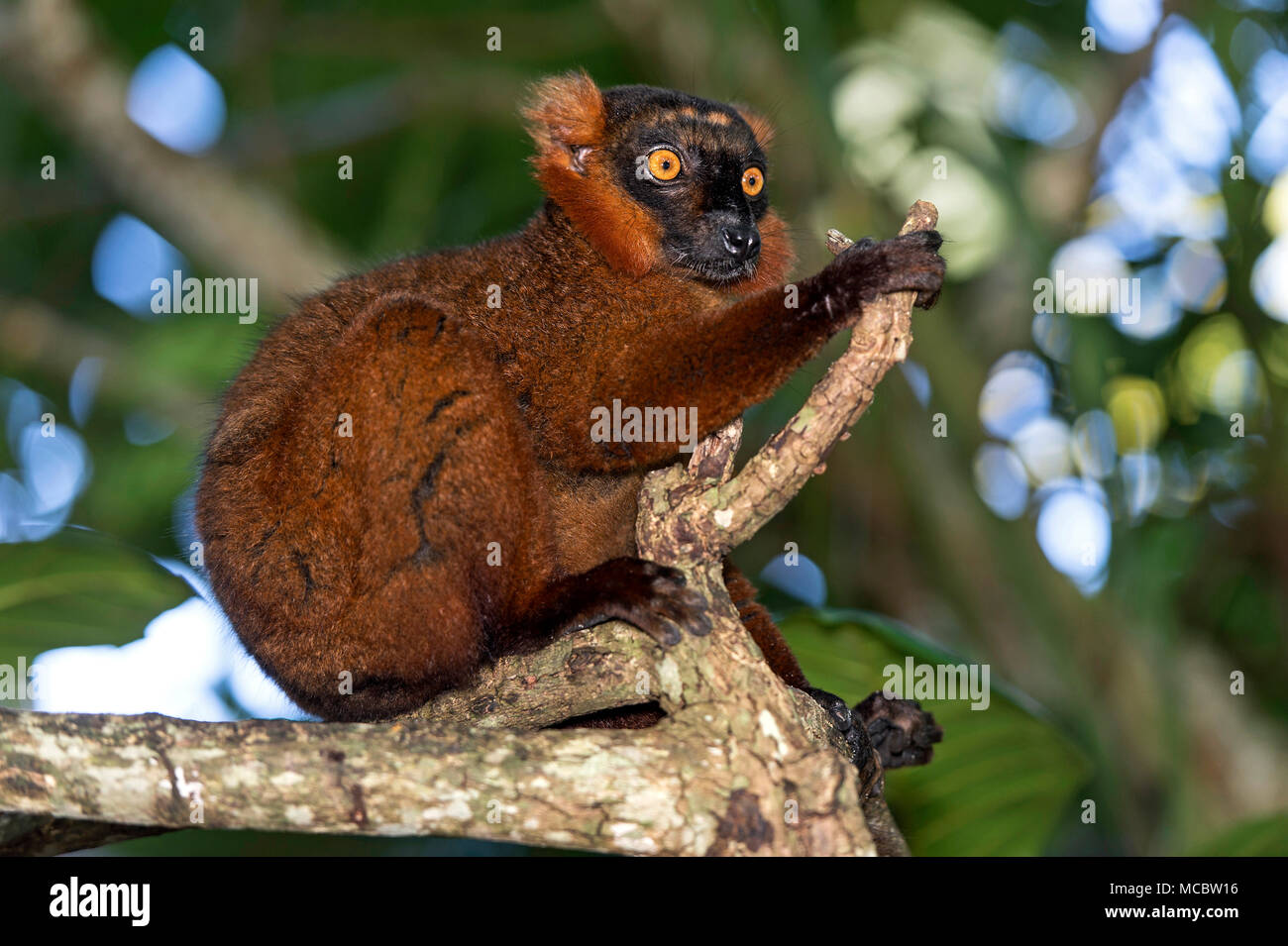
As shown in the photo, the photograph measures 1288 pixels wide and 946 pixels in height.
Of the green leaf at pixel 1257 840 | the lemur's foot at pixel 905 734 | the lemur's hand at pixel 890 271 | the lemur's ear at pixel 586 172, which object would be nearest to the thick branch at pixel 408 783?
the lemur's hand at pixel 890 271

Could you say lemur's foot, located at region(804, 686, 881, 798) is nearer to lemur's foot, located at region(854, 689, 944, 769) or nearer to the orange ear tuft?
lemur's foot, located at region(854, 689, 944, 769)

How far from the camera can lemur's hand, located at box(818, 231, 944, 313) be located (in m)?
4.23

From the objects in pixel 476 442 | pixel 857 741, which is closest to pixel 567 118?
pixel 476 442

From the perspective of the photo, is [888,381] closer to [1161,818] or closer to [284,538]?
[1161,818]

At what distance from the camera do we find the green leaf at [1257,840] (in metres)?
4.67

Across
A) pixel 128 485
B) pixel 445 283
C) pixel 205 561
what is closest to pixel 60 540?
pixel 205 561

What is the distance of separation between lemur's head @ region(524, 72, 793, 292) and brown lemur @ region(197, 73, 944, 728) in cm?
3

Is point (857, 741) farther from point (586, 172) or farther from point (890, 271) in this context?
point (586, 172)

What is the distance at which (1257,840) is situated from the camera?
15.4ft

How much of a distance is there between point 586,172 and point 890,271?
203 cm

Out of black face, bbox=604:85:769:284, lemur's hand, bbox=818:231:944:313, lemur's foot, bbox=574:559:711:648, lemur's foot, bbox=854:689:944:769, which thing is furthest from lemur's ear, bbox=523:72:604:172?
lemur's foot, bbox=854:689:944:769

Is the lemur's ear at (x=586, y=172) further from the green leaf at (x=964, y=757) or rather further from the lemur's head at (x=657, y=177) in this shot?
the green leaf at (x=964, y=757)

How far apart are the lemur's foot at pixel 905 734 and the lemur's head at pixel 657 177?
7.12 feet

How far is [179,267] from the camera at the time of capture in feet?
36.6
